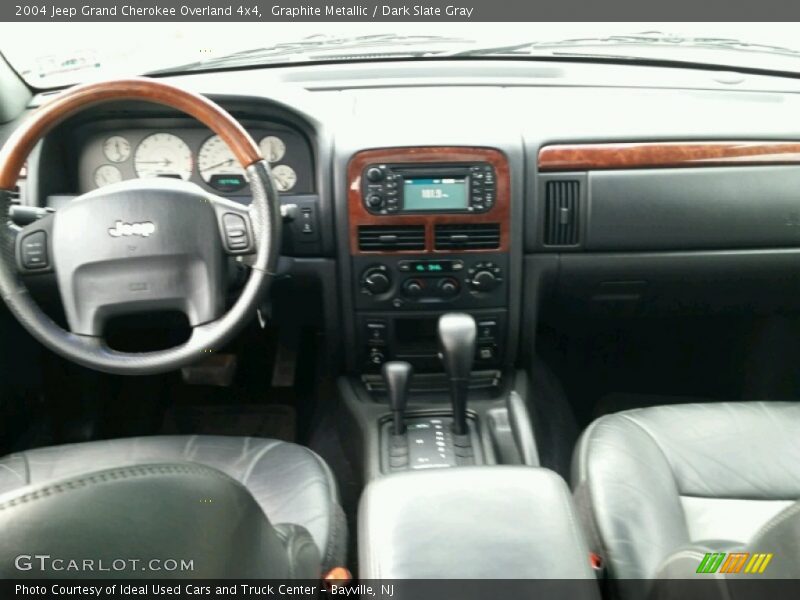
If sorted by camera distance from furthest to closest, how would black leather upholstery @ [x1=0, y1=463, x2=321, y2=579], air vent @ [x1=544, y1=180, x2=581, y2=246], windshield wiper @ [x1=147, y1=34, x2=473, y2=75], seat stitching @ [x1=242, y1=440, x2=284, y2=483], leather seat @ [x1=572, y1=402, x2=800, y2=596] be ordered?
windshield wiper @ [x1=147, y1=34, x2=473, y2=75] → air vent @ [x1=544, y1=180, x2=581, y2=246] → seat stitching @ [x1=242, y1=440, x2=284, y2=483] → leather seat @ [x1=572, y1=402, x2=800, y2=596] → black leather upholstery @ [x1=0, y1=463, x2=321, y2=579]

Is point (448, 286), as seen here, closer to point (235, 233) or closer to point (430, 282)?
point (430, 282)

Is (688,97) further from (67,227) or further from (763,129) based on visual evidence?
(67,227)

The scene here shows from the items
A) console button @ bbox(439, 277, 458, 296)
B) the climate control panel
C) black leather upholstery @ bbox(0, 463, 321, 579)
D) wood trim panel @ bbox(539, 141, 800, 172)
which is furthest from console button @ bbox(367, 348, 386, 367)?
black leather upholstery @ bbox(0, 463, 321, 579)

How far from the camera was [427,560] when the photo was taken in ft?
3.20

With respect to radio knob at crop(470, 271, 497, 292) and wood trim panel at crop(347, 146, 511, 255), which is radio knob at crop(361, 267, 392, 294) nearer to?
wood trim panel at crop(347, 146, 511, 255)

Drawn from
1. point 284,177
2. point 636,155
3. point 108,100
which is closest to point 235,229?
point 108,100

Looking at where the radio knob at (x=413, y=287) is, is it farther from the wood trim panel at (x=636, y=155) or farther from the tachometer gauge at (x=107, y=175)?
the tachometer gauge at (x=107, y=175)

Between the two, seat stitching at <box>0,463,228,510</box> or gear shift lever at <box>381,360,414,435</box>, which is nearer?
seat stitching at <box>0,463,228,510</box>

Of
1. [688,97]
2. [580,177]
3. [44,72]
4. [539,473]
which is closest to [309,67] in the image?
[44,72]

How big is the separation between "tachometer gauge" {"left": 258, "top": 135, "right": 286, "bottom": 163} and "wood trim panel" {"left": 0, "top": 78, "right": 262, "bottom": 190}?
46cm

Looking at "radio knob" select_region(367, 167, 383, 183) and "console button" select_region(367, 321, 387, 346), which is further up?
"radio knob" select_region(367, 167, 383, 183)

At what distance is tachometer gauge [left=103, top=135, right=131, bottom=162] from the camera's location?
1.86m

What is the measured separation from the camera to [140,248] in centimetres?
145

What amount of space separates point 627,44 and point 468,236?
2.53ft
